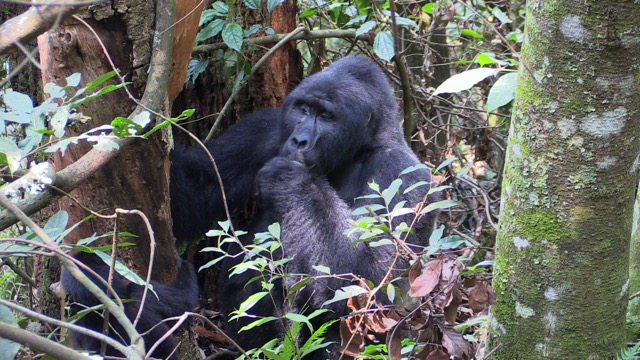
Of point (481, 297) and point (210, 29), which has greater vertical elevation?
point (210, 29)

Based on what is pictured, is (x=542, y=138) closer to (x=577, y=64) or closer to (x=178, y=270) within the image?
(x=577, y=64)

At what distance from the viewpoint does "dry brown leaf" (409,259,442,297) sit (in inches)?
90.0

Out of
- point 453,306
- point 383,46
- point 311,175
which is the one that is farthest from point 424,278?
point 383,46

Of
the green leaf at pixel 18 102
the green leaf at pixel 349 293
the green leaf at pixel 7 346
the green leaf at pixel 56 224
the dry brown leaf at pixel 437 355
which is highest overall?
the green leaf at pixel 18 102

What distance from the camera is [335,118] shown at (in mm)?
4082

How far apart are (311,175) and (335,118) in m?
0.41

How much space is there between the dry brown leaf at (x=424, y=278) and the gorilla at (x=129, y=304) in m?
1.18

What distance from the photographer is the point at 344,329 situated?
2611mm

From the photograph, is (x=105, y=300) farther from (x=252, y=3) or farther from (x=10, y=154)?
(x=252, y=3)

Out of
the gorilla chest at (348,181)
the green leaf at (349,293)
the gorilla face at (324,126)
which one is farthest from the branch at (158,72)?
the gorilla chest at (348,181)

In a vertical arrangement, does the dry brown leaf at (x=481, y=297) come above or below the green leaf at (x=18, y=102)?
below

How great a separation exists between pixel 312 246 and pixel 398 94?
2.75 meters

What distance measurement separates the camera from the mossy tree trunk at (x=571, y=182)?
2.14 meters

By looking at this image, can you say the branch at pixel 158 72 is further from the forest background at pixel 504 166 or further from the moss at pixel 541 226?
the moss at pixel 541 226
